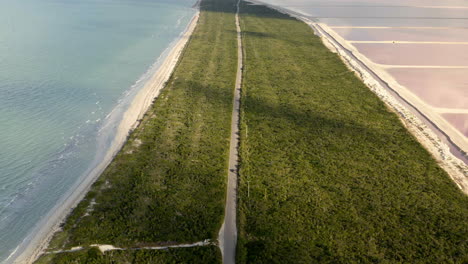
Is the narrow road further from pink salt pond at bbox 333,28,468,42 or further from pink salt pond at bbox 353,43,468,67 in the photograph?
pink salt pond at bbox 333,28,468,42

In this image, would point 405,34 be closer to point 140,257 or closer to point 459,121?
point 459,121

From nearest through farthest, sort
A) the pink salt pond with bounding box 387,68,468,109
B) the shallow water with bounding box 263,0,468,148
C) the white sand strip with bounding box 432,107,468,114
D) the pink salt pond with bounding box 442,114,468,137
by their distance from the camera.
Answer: the pink salt pond with bounding box 442,114,468,137
the white sand strip with bounding box 432,107,468,114
the pink salt pond with bounding box 387,68,468,109
the shallow water with bounding box 263,0,468,148

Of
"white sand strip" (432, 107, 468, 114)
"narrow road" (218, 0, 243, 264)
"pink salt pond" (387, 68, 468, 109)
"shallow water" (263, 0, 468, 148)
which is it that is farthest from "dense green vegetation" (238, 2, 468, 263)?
"shallow water" (263, 0, 468, 148)

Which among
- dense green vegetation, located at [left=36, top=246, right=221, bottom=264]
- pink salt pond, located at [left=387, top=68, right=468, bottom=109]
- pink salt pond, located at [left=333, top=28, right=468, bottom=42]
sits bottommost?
dense green vegetation, located at [left=36, top=246, right=221, bottom=264]

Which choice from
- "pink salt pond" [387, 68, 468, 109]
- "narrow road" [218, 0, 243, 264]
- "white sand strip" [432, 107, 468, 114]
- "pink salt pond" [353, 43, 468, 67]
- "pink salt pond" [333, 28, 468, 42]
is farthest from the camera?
"pink salt pond" [333, 28, 468, 42]

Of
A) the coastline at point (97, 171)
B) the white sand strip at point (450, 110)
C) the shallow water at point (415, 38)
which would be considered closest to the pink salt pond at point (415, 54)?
the shallow water at point (415, 38)

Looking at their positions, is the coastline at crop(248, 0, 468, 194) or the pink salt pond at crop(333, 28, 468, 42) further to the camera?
the pink salt pond at crop(333, 28, 468, 42)

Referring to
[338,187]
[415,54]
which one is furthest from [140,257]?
[415,54]
